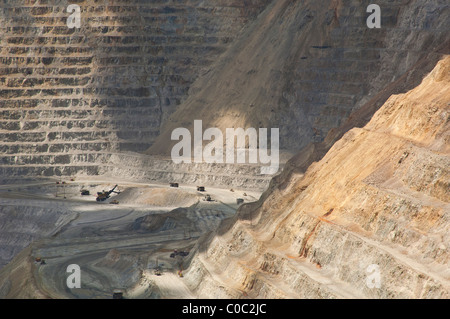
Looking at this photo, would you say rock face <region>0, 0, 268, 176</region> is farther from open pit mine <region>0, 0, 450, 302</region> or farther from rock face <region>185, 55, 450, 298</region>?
rock face <region>185, 55, 450, 298</region>

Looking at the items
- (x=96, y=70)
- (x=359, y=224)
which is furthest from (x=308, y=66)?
(x=359, y=224)

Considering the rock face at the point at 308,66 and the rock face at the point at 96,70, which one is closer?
the rock face at the point at 308,66

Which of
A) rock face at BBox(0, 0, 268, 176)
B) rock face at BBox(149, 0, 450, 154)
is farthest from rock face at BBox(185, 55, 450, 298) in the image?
rock face at BBox(0, 0, 268, 176)

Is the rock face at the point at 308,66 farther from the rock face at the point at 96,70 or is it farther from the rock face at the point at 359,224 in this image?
the rock face at the point at 359,224

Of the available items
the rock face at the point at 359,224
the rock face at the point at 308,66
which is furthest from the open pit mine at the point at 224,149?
the rock face at the point at 308,66

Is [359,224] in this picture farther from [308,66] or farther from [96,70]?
[96,70]

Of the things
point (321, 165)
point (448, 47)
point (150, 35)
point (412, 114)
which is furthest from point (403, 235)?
point (150, 35)

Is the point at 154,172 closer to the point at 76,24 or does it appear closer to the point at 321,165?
the point at 76,24
